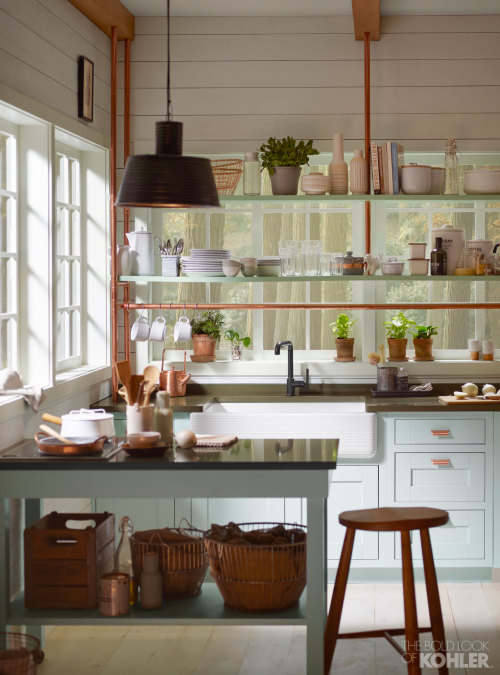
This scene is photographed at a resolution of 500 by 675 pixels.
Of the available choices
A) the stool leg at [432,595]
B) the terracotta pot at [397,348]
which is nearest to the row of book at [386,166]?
the terracotta pot at [397,348]

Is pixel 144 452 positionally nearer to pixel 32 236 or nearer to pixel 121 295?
pixel 32 236

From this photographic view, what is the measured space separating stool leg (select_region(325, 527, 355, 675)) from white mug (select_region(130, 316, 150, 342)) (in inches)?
85.4

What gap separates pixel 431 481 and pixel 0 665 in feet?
8.55

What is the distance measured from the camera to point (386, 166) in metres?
5.39

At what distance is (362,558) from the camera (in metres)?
5.10

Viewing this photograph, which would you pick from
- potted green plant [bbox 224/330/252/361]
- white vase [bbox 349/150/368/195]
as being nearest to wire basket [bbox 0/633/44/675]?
potted green plant [bbox 224/330/252/361]

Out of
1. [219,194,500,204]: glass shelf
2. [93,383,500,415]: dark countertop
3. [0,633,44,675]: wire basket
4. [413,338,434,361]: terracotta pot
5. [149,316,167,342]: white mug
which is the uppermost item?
[219,194,500,204]: glass shelf

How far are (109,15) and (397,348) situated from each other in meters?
2.56

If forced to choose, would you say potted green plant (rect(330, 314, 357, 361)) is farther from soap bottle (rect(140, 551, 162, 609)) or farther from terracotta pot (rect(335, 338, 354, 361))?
soap bottle (rect(140, 551, 162, 609))

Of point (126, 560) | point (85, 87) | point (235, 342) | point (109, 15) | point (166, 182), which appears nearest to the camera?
point (166, 182)

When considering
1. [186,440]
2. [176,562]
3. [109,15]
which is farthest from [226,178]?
[176,562]

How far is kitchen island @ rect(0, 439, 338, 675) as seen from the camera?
3.41 meters

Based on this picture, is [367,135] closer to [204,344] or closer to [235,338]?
[235,338]

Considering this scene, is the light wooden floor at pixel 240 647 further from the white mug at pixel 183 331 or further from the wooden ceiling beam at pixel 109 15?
the wooden ceiling beam at pixel 109 15
